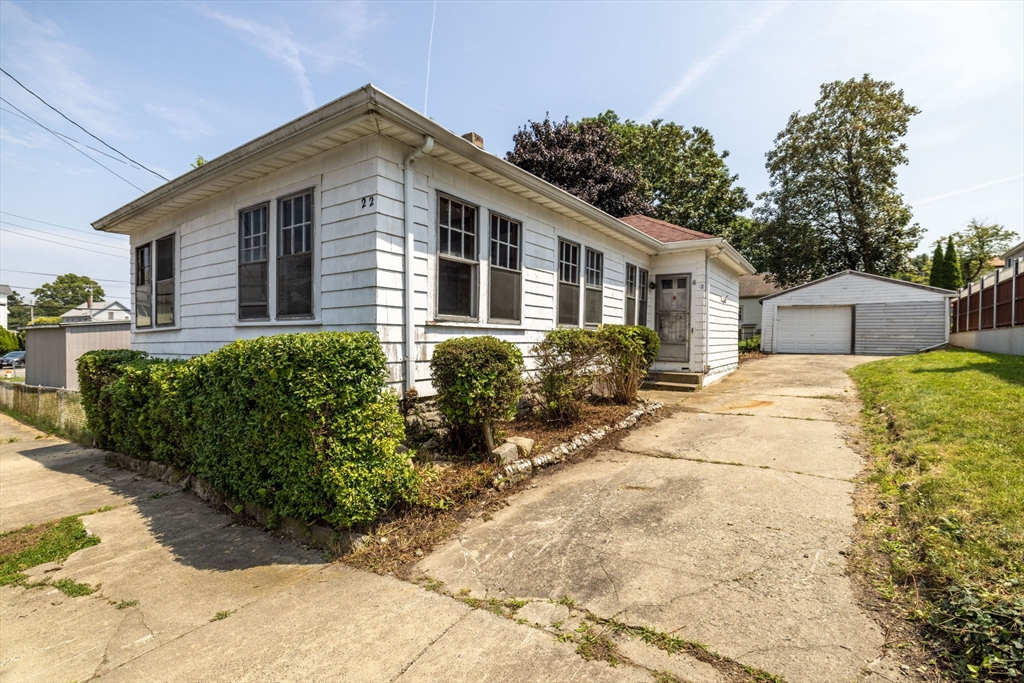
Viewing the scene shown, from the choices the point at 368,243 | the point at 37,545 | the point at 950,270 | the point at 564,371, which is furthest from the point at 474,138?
the point at 950,270

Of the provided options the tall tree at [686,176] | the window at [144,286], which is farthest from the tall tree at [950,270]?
the window at [144,286]

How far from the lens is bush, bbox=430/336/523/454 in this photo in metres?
4.50

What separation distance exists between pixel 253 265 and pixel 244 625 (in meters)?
4.87

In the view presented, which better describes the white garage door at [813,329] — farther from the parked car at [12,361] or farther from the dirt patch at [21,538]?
the parked car at [12,361]

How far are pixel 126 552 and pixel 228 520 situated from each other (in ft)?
2.36

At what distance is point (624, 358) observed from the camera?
7.34 metres

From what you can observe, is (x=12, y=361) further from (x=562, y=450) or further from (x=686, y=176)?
(x=686, y=176)

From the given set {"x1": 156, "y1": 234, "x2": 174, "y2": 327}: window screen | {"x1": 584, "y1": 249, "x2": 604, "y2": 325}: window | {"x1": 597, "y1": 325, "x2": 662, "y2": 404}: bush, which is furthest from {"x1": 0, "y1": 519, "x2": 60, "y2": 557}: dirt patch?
{"x1": 584, "y1": 249, "x2": 604, "y2": 325}: window

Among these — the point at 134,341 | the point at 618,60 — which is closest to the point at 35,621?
the point at 134,341

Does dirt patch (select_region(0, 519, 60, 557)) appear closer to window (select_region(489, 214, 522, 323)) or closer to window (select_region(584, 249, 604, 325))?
window (select_region(489, 214, 522, 323))

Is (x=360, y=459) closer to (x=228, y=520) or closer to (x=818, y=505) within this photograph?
(x=228, y=520)

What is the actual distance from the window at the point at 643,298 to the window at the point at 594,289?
1.95 meters

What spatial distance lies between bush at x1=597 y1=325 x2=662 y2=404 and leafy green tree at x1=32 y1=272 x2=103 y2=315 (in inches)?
3703

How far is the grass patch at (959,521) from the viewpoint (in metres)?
2.15
